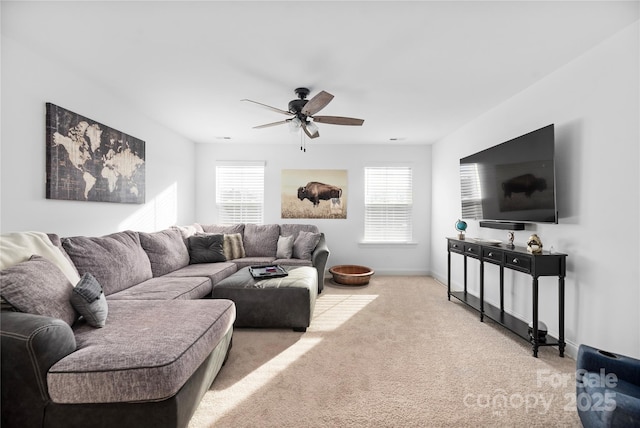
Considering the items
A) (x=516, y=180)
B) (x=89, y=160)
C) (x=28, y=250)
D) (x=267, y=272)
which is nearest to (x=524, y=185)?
(x=516, y=180)

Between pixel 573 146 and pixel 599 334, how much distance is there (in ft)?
4.92

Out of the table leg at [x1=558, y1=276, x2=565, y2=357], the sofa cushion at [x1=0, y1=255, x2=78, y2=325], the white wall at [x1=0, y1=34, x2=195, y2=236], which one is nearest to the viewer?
the sofa cushion at [x1=0, y1=255, x2=78, y2=325]

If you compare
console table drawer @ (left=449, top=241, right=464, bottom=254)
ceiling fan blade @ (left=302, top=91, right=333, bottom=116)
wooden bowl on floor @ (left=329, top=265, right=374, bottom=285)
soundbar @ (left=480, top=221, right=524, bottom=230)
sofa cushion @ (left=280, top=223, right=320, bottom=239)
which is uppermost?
ceiling fan blade @ (left=302, top=91, right=333, bottom=116)

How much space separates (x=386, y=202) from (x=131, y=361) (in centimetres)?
468

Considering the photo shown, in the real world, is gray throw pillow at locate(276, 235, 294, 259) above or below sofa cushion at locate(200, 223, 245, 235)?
below

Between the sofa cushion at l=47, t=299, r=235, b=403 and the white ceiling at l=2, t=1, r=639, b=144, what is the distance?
1955 mm

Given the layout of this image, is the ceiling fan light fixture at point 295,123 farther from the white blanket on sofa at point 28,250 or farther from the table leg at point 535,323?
the table leg at point 535,323

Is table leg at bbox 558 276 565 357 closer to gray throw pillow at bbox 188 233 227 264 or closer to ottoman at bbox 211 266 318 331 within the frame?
ottoman at bbox 211 266 318 331

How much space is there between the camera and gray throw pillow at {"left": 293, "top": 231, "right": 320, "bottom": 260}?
14.7 ft

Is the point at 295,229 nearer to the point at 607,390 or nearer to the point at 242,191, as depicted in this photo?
the point at 242,191

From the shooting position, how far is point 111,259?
8.38ft

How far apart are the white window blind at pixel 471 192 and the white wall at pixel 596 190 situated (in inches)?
25.6

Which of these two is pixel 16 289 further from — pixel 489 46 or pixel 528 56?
pixel 528 56

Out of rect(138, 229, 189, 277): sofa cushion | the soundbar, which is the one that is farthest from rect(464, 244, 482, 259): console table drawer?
rect(138, 229, 189, 277): sofa cushion
